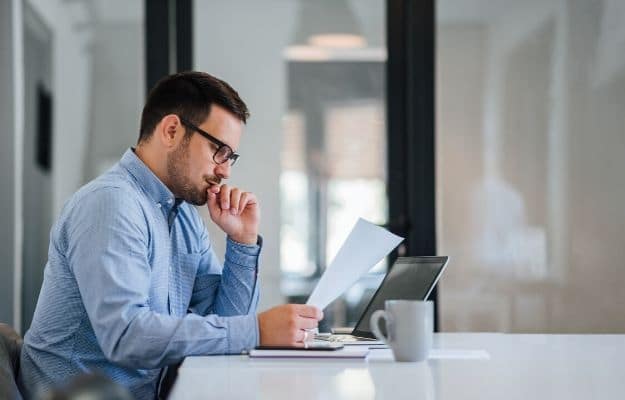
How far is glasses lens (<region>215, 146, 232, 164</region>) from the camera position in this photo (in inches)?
85.0

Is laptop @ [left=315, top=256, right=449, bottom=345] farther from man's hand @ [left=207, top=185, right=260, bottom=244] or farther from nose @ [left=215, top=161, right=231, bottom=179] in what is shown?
nose @ [left=215, top=161, right=231, bottom=179]

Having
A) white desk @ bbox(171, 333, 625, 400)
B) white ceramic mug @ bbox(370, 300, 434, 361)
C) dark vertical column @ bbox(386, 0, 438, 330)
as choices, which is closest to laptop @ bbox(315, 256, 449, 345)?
white desk @ bbox(171, 333, 625, 400)

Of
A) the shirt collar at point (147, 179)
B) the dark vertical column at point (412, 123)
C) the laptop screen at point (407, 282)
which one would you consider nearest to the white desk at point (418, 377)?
the laptop screen at point (407, 282)

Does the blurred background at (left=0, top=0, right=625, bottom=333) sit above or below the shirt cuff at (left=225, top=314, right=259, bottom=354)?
above

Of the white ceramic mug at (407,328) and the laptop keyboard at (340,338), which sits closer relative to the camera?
the white ceramic mug at (407,328)

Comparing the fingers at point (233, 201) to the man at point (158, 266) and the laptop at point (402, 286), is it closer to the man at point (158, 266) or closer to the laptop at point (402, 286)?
the man at point (158, 266)

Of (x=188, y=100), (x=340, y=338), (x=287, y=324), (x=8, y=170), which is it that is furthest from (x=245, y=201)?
(x=8, y=170)

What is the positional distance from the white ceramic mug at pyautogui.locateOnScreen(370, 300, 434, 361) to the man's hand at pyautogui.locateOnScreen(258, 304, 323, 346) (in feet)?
0.55

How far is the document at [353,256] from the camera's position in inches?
79.5

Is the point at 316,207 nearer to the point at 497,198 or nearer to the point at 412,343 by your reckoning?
the point at 497,198

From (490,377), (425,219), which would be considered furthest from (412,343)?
(425,219)

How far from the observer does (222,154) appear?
2.17 meters

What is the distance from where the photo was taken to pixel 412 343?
1.61 m

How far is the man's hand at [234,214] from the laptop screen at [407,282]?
13.4 inches
